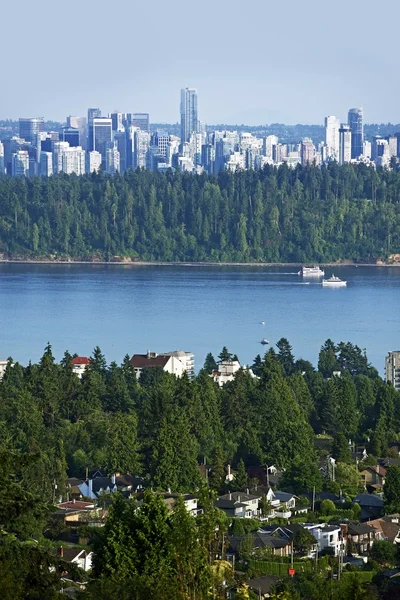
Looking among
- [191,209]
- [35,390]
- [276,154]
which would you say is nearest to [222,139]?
[276,154]

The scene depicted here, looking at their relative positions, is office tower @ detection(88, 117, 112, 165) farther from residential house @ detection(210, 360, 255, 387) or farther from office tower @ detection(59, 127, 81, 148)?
residential house @ detection(210, 360, 255, 387)

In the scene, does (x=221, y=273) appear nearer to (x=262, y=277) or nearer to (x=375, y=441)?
(x=262, y=277)

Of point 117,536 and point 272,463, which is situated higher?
point 117,536

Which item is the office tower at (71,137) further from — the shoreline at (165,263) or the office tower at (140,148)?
the shoreline at (165,263)

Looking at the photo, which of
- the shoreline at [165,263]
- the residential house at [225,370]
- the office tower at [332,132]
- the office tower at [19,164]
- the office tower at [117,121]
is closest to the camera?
the residential house at [225,370]

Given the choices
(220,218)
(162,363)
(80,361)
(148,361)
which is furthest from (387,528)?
(220,218)

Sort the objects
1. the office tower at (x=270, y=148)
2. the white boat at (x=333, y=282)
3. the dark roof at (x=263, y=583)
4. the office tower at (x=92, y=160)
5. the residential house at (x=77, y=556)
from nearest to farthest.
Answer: the dark roof at (x=263, y=583) < the residential house at (x=77, y=556) < the white boat at (x=333, y=282) < the office tower at (x=92, y=160) < the office tower at (x=270, y=148)

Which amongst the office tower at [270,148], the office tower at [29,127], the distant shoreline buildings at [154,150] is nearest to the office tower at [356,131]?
the distant shoreline buildings at [154,150]
